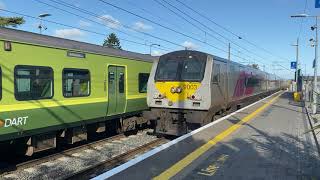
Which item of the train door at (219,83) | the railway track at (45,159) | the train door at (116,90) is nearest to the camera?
the railway track at (45,159)

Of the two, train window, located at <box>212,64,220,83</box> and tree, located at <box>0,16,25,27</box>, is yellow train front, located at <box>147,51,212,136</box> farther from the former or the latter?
tree, located at <box>0,16,25,27</box>

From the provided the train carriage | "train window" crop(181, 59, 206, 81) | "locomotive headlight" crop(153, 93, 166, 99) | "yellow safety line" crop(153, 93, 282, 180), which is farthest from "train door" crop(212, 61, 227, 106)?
the train carriage

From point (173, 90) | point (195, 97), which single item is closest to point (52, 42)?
point (173, 90)

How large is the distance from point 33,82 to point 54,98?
0.84m

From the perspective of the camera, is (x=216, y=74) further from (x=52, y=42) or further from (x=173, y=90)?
(x=52, y=42)

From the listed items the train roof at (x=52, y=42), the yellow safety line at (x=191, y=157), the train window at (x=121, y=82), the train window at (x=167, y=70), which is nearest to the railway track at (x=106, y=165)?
the train window at (x=121, y=82)

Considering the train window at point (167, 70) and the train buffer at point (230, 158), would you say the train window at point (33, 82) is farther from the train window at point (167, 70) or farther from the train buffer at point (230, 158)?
the train window at point (167, 70)

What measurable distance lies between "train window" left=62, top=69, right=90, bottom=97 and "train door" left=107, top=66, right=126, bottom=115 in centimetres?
133

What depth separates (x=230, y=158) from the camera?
8.05m

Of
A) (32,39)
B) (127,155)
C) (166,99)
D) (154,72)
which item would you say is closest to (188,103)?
(166,99)

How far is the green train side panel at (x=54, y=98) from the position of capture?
28.3 ft

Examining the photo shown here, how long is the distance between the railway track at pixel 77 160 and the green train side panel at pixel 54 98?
0.85 metres

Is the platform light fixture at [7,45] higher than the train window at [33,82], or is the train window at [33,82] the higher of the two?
the platform light fixture at [7,45]

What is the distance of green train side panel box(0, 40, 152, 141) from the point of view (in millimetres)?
8633
